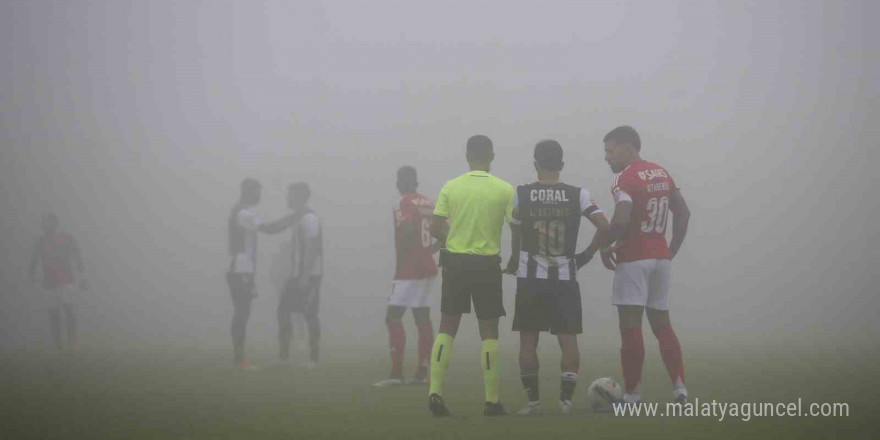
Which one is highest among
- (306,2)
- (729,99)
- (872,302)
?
(306,2)

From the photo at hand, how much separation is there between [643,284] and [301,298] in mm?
5918

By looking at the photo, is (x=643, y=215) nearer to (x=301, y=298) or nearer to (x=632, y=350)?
(x=632, y=350)

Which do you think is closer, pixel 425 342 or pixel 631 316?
pixel 631 316

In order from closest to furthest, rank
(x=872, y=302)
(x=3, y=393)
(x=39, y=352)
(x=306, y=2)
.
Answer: (x=3, y=393) < (x=39, y=352) < (x=872, y=302) < (x=306, y=2)

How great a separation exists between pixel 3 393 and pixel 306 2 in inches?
2689

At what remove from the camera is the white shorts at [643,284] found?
7.29m

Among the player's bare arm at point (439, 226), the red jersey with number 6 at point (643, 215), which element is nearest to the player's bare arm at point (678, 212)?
the red jersey with number 6 at point (643, 215)

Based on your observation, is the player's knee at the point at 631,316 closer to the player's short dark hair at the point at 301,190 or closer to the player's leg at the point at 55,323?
the player's short dark hair at the point at 301,190

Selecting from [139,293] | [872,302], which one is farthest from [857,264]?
[139,293]

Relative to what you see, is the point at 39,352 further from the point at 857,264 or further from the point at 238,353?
the point at 857,264

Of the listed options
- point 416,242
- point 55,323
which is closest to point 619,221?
point 416,242

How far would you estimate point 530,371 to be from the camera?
6.84 meters

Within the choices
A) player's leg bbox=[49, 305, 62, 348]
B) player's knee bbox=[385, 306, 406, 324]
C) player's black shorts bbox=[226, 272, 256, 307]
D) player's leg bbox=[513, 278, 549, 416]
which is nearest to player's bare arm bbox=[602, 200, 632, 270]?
player's leg bbox=[513, 278, 549, 416]

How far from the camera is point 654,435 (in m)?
5.59
